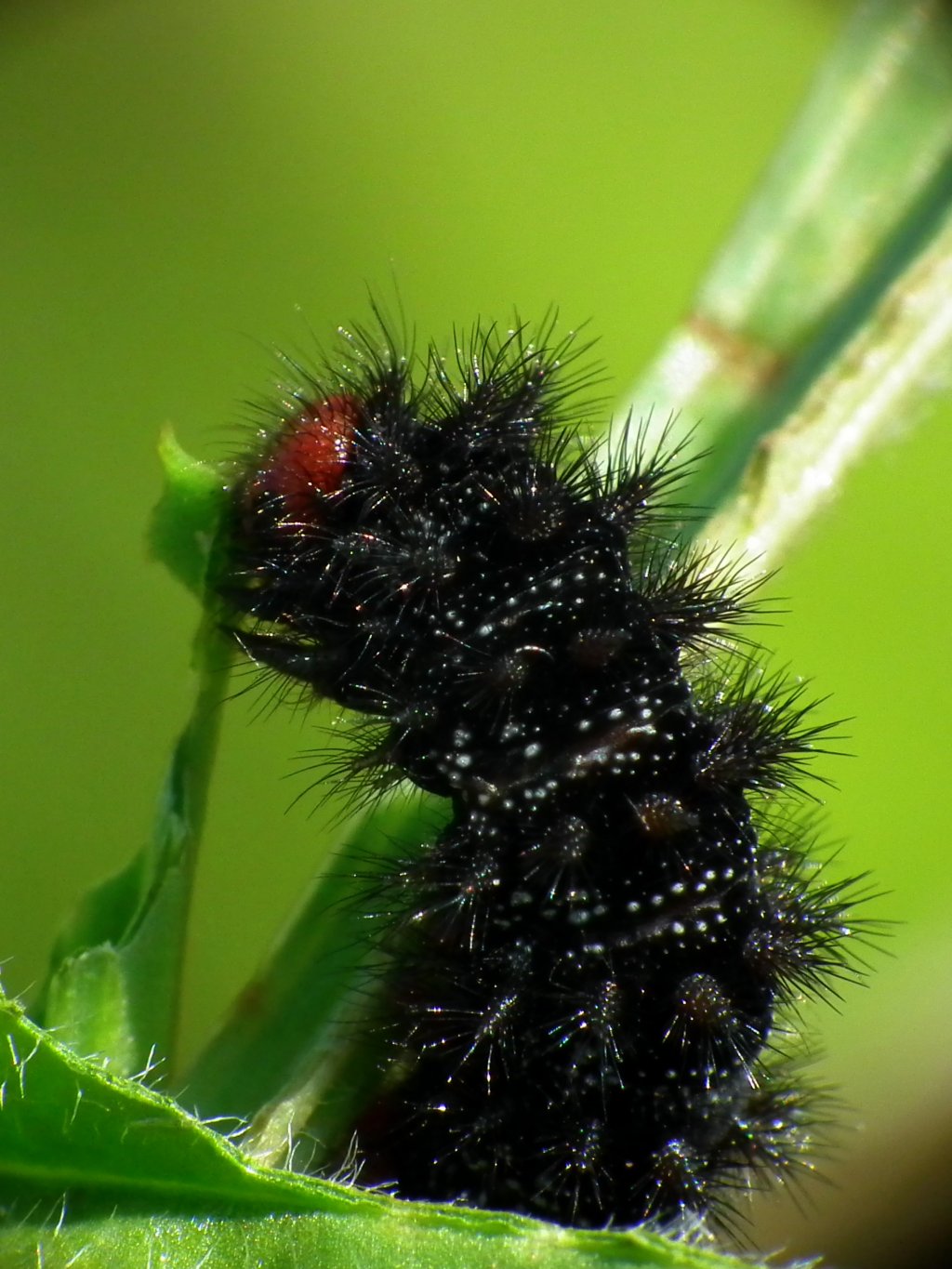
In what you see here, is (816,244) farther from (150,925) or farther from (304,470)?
(150,925)

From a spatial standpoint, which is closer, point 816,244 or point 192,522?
point 192,522

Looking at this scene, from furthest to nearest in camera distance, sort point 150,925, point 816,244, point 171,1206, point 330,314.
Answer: point 330,314, point 816,244, point 150,925, point 171,1206

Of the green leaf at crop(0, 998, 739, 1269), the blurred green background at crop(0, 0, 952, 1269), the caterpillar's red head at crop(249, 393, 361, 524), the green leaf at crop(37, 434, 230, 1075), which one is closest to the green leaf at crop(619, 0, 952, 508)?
the blurred green background at crop(0, 0, 952, 1269)

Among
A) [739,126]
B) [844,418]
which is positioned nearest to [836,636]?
[844,418]

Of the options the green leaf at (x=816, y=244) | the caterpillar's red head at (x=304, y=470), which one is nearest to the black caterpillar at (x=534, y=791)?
the caterpillar's red head at (x=304, y=470)

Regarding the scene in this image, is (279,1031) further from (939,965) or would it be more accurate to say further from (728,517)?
(939,965)

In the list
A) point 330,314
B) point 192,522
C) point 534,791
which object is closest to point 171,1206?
point 534,791
